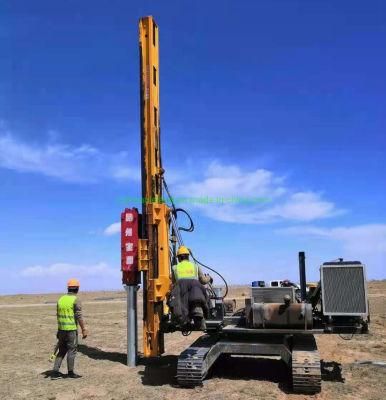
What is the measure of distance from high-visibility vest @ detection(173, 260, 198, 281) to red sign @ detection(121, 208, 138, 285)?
185cm

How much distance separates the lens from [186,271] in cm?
984

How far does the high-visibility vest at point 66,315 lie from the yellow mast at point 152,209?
1727 millimetres

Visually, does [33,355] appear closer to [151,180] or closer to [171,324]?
[171,324]

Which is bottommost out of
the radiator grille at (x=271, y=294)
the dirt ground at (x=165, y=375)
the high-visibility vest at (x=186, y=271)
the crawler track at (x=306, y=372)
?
the dirt ground at (x=165, y=375)

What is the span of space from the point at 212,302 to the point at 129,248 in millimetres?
2247

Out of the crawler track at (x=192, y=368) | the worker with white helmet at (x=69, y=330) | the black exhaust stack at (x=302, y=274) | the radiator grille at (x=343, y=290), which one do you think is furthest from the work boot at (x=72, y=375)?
the radiator grille at (x=343, y=290)

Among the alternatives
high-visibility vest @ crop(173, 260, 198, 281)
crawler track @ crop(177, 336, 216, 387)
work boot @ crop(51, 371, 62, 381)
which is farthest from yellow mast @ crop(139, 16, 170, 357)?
crawler track @ crop(177, 336, 216, 387)

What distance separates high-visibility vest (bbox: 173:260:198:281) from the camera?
980 centimetres

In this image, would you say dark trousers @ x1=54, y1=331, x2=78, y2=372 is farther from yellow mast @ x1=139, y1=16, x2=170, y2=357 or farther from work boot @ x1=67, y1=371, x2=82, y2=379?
yellow mast @ x1=139, y1=16, x2=170, y2=357

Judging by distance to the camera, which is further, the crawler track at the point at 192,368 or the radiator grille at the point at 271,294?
the radiator grille at the point at 271,294

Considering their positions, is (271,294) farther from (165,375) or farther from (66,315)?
(66,315)

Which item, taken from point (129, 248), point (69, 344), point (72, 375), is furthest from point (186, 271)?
point (72, 375)

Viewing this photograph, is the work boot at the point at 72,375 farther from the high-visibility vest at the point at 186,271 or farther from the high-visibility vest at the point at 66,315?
the high-visibility vest at the point at 186,271

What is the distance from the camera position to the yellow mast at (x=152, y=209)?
436 inches
